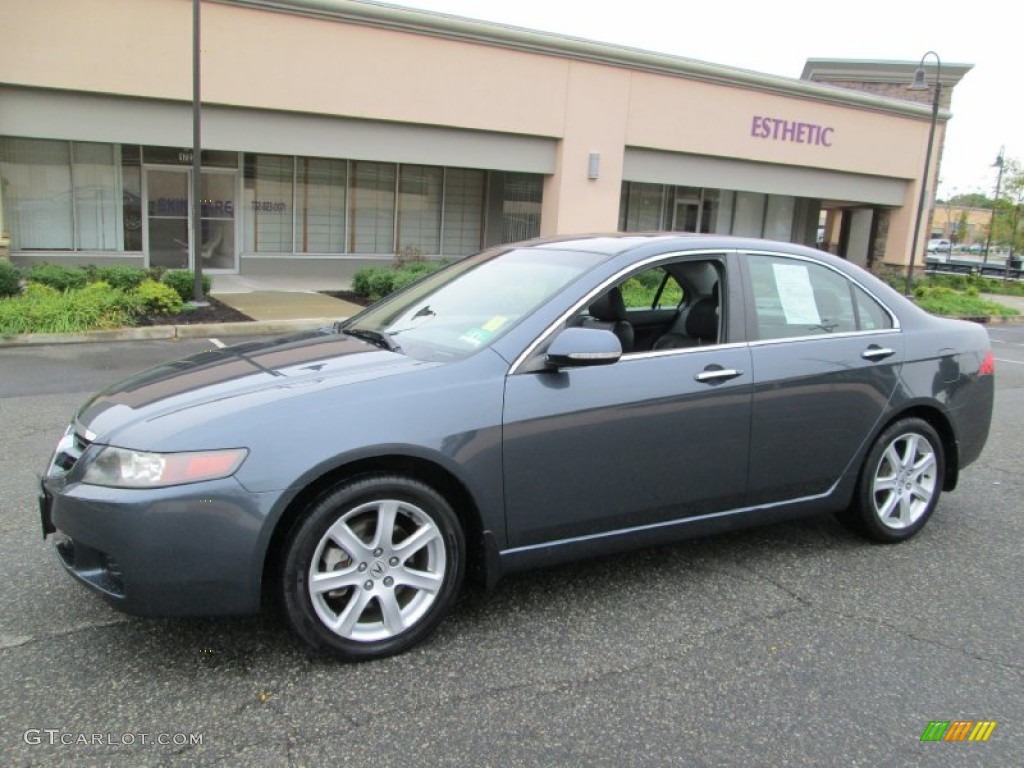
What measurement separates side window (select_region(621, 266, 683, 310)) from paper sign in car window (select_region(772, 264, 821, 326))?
55cm

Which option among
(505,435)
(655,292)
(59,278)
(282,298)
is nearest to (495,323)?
(505,435)

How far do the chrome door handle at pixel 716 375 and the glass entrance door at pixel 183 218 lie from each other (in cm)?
1592

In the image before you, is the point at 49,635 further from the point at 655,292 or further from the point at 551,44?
the point at 551,44

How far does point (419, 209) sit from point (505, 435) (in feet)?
60.4

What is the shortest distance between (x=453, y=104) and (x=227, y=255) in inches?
232

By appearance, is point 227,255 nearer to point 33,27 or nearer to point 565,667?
point 33,27

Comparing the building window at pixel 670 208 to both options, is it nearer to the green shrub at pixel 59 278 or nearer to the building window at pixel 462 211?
the building window at pixel 462 211

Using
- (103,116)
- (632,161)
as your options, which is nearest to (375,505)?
(103,116)

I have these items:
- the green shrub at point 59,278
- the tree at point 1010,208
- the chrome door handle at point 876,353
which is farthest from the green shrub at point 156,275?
the tree at point 1010,208

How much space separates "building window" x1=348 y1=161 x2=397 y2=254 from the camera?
20.1 m

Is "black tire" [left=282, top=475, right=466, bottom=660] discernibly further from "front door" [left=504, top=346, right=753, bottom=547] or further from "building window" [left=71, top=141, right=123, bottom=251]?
"building window" [left=71, top=141, right=123, bottom=251]

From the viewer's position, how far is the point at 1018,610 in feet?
12.7

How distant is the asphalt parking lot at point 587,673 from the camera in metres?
2.72

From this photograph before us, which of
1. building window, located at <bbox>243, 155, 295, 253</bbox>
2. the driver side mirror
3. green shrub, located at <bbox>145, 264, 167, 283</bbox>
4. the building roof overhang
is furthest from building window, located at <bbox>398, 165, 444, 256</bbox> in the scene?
the driver side mirror
